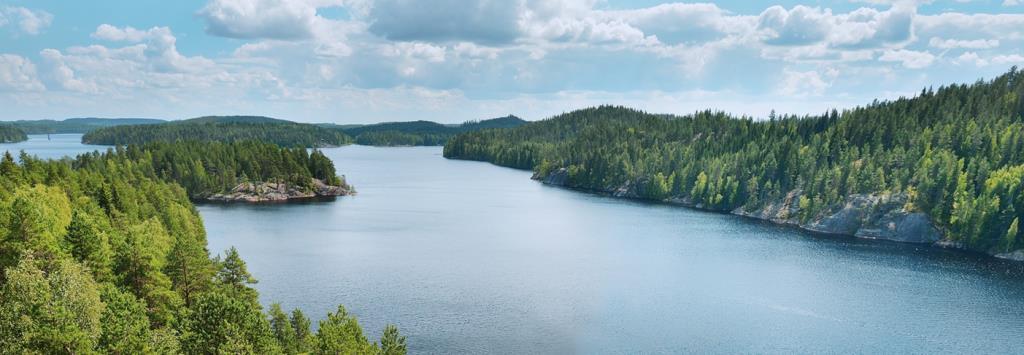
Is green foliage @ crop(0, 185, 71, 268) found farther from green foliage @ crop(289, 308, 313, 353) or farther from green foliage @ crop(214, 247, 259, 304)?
green foliage @ crop(289, 308, 313, 353)

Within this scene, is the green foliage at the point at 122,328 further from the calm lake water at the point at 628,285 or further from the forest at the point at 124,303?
the calm lake water at the point at 628,285

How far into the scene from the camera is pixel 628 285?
97188mm

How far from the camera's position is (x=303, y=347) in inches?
1976

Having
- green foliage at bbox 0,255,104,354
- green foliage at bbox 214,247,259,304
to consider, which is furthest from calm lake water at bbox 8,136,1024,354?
green foliage at bbox 0,255,104,354

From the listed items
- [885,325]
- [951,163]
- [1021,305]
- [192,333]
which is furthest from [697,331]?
[951,163]

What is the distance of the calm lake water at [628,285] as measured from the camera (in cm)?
7325

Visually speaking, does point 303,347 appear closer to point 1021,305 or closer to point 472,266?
point 472,266

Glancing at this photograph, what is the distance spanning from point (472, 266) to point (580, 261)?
2033cm

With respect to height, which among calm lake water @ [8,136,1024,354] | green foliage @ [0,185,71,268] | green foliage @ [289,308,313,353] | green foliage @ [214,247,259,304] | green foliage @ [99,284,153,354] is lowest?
calm lake water @ [8,136,1024,354]

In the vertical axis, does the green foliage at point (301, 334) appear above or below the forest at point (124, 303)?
below

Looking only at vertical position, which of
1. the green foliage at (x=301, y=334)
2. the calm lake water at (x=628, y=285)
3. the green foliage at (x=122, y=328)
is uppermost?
the green foliage at (x=122, y=328)

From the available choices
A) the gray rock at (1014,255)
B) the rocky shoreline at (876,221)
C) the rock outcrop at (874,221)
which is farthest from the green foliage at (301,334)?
the rock outcrop at (874,221)

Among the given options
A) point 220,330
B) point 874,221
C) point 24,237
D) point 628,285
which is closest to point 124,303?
point 220,330

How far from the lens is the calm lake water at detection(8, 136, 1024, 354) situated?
73.2 meters
